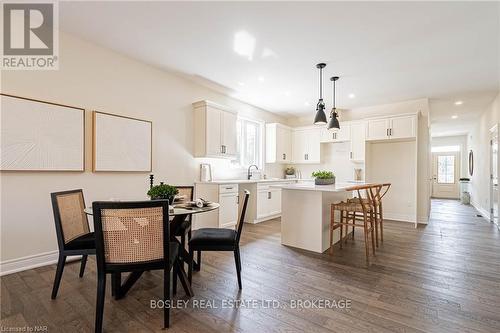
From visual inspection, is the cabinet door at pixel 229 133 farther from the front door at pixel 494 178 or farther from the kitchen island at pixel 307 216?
the front door at pixel 494 178

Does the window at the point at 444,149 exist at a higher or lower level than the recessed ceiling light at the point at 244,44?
lower

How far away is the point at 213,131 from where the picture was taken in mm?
4516

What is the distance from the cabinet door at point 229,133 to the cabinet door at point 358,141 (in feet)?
9.74

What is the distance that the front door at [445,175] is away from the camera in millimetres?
10242

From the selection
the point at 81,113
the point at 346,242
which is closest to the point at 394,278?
the point at 346,242

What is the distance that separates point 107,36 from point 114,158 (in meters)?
1.56

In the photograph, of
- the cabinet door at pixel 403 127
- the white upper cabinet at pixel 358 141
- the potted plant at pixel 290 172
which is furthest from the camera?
the potted plant at pixel 290 172

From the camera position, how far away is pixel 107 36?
9.95 feet

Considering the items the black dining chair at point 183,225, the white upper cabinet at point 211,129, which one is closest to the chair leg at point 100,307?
the black dining chair at point 183,225

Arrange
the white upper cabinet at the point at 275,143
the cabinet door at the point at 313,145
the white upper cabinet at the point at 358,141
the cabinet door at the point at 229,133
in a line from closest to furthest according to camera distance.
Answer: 1. the cabinet door at the point at 229,133
2. the white upper cabinet at the point at 358,141
3. the white upper cabinet at the point at 275,143
4. the cabinet door at the point at 313,145

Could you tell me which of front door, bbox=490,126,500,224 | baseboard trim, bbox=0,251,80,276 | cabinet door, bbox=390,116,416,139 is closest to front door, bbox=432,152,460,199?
front door, bbox=490,126,500,224

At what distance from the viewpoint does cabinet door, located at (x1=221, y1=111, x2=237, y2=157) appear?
475 centimetres

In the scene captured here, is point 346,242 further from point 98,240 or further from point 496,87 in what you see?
point 496,87

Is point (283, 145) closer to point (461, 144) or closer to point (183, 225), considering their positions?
point (183, 225)
